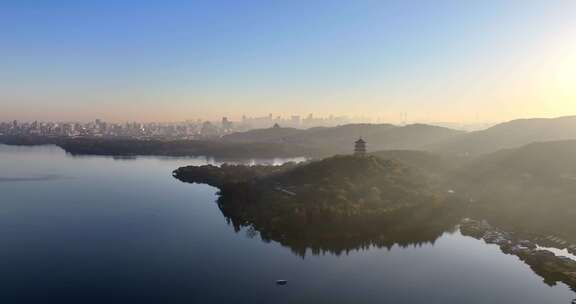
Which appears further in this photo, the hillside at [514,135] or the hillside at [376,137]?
the hillside at [376,137]

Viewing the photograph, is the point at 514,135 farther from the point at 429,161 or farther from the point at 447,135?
the point at 429,161

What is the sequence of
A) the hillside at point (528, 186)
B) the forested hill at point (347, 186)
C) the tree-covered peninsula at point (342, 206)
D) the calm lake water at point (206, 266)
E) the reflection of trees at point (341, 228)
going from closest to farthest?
1. the calm lake water at point (206, 266)
2. the reflection of trees at point (341, 228)
3. the tree-covered peninsula at point (342, 206)
4. the hillside at point (528, 186)
5. the forested hill at point (347, 186)

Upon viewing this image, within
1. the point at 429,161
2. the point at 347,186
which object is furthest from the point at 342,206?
the point at 429,161

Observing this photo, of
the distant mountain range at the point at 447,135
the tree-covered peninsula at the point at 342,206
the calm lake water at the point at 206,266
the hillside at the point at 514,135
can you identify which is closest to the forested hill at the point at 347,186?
the tree-covered peninsula at the point at 342,206

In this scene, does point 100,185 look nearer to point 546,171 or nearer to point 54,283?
point 54,283

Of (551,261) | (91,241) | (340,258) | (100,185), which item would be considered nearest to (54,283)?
(91,241)

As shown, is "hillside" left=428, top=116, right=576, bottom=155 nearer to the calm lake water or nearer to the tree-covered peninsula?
the tree-covered peninsula

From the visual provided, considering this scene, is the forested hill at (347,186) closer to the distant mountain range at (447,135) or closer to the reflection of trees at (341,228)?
the reflection of trees at (341,228)
